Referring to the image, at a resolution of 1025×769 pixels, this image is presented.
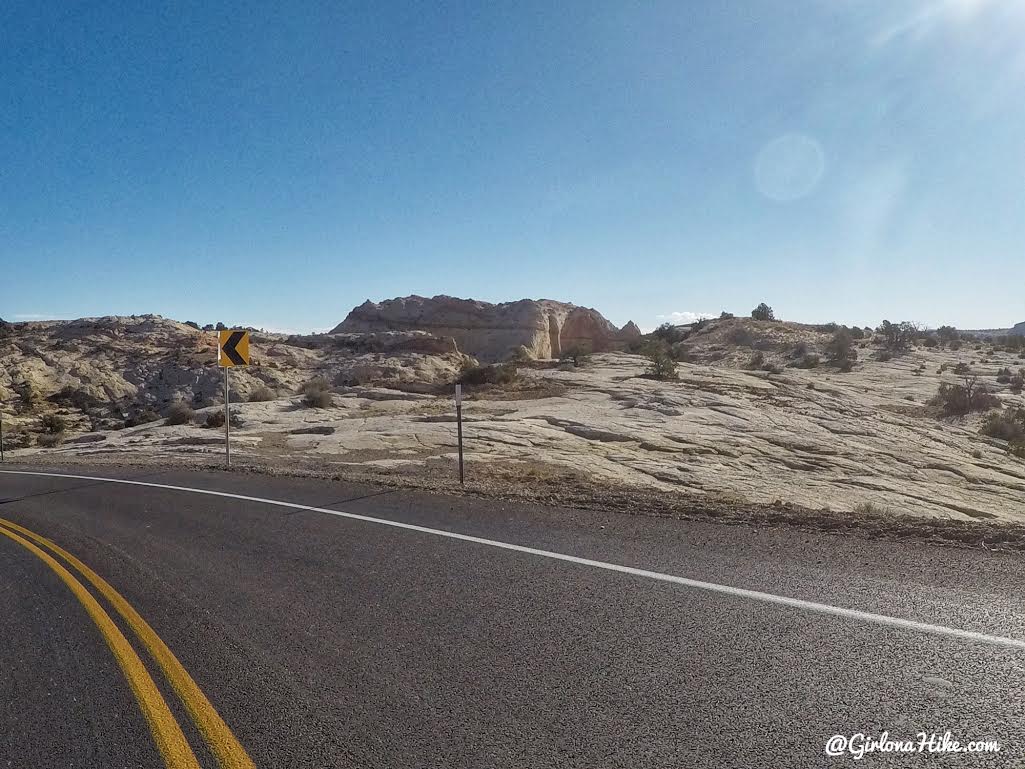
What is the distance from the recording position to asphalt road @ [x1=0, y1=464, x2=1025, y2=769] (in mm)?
3258

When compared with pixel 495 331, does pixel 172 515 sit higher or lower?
lower

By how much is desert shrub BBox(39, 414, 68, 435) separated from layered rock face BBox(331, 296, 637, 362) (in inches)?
980

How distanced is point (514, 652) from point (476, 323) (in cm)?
4931

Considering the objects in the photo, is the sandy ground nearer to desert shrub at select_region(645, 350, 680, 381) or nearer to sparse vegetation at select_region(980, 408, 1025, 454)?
sparse vegetation at select_region(980, 408, 1025, 454)

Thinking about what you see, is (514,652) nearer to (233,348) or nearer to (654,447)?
(233,348)

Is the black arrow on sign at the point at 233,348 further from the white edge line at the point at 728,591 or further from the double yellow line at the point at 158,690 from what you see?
the double yellow line at the point at 158,690

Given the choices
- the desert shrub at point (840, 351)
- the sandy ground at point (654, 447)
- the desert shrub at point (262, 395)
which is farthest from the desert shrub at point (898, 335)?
the desert shrub at point (262, 395)

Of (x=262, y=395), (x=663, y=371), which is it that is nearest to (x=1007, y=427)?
(x=663, y=371)

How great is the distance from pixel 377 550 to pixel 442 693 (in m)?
3.27

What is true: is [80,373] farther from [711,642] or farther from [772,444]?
[711,642]

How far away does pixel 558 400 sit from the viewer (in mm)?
26203

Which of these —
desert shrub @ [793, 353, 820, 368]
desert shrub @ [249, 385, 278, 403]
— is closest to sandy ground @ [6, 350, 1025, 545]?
desert shrub @ [249, 385, 278, 403]

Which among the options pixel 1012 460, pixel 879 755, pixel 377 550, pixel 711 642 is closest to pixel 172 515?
pixel 377 550

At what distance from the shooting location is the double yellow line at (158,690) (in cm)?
328
